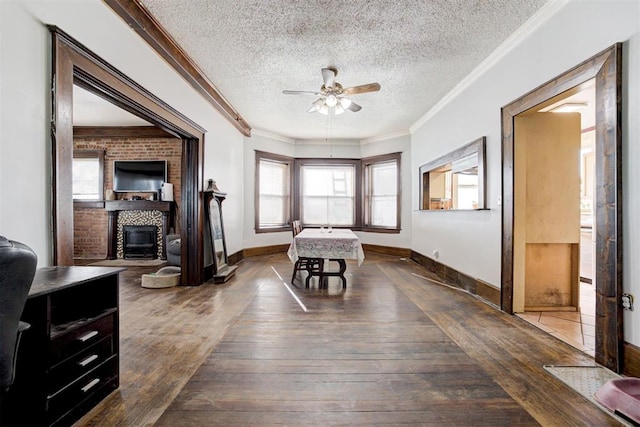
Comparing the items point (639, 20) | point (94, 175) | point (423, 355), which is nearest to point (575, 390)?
point (423, 355)

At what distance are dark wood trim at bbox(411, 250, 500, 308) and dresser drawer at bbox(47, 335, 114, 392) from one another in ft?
11.9

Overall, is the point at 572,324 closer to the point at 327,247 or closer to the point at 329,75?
the point at 327,247

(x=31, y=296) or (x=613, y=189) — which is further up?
(x=613, y=189)

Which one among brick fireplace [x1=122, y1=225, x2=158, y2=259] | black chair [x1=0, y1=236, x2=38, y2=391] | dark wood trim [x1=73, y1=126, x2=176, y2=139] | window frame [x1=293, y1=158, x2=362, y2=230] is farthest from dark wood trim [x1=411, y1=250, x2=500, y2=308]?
dark wood trim [x1=73, y1=126, x2=176, y2=139]

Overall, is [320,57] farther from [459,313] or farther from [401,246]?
[401,246]

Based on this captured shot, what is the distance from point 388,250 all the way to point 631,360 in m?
5.04

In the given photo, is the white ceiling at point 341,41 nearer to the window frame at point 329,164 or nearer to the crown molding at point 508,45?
the crown molding at point 508,45

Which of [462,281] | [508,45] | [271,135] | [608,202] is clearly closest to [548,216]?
[608,202]

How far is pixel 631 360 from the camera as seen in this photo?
6.11 ft

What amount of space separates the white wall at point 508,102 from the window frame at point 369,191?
3.08ft

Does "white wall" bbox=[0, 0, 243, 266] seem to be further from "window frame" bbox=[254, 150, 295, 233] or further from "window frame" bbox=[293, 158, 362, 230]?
"window frame" bbox=[293, 158, 362, 230]

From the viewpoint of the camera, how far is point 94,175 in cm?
635

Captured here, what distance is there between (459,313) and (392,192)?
4254 mm

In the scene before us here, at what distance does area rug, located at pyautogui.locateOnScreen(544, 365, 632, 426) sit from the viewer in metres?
1.75
